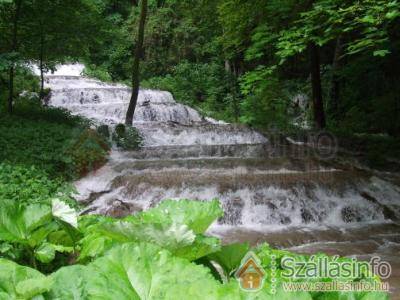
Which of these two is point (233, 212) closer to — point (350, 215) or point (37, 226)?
point (350, 215)

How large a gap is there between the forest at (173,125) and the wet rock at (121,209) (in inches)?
5.7

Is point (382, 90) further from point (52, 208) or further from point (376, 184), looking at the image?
point (52, 208)

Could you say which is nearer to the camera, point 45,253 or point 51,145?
point 45,253

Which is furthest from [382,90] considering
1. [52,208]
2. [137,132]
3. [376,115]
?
[52,208]

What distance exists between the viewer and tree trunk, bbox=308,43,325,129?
11.4 meters

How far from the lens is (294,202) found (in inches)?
286

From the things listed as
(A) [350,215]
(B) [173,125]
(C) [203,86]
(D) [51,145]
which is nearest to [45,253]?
(A) [350,215]

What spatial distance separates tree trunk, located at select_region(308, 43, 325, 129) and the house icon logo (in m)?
11.0

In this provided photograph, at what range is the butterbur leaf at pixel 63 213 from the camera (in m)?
1.34

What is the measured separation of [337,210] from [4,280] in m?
7.11

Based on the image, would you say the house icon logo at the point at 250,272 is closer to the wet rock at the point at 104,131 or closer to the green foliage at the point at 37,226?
the green foliage at the point at 37,226

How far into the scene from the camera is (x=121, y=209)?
722cm

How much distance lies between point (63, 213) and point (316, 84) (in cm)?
1118

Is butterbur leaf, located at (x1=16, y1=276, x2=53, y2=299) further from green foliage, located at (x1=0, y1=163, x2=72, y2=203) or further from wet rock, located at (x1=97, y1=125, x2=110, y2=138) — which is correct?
wet rock, located at (x1=97, y1=125, x2=110, y2=138)
